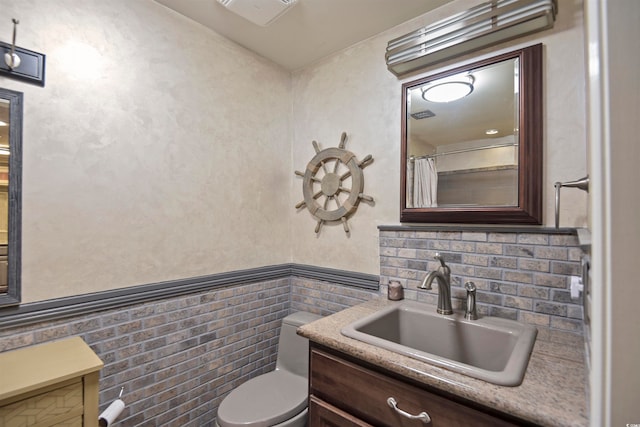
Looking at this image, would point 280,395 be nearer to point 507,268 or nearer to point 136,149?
point 507,268

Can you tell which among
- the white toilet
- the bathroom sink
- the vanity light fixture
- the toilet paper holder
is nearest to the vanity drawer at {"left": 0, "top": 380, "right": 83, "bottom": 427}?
the toilet paper holder

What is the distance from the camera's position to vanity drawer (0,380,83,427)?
0.92 meters

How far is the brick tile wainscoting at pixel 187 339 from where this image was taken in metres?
1.37

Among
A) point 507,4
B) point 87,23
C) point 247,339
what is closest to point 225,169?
point 87,23

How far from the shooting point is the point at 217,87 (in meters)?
1.83

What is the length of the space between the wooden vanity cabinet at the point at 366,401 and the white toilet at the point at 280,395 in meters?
0.34

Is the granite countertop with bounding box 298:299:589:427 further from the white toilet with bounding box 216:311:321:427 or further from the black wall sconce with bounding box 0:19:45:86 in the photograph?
the black wall sconce with bounding box 0:19:45:86

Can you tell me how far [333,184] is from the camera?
2.00m

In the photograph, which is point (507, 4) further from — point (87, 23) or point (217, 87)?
point (87, 23)

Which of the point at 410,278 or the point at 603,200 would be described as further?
the point at 410,278

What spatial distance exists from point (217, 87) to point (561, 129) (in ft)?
5.98

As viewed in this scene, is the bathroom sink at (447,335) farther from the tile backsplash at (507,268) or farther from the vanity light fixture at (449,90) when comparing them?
the vanity light fixture at (449,90)

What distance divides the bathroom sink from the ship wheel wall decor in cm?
69

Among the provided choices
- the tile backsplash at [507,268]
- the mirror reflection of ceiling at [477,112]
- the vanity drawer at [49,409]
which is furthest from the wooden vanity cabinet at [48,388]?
the mirror reflection of ceiling at [477,112]
